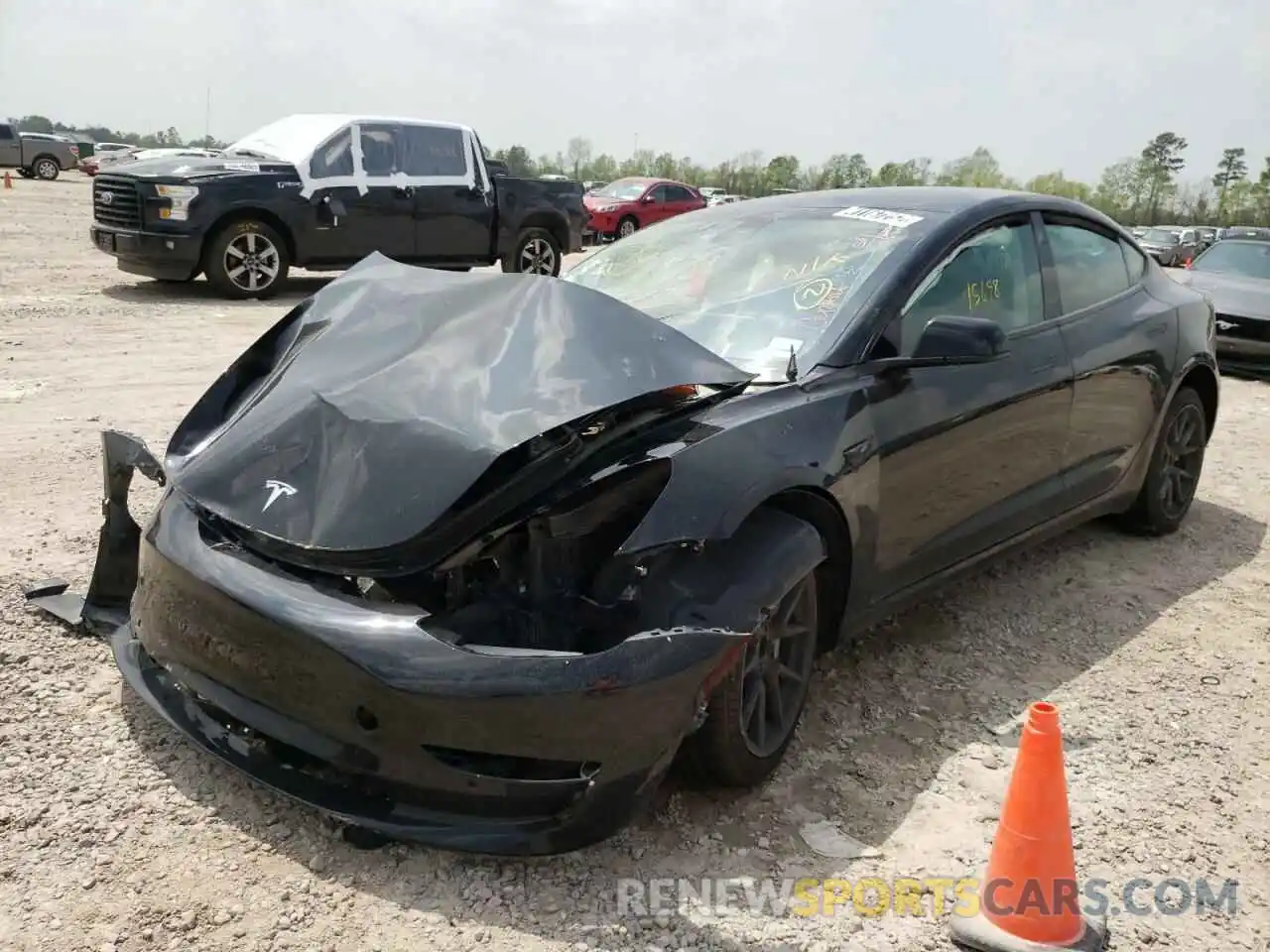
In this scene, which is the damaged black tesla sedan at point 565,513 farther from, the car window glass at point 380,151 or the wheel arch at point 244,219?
the car window glass at point 380,151

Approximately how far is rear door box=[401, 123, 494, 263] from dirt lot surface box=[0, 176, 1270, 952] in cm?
752

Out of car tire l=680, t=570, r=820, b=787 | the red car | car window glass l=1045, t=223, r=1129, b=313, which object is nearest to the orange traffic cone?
car tire l=680, t=570, r=820, b=787

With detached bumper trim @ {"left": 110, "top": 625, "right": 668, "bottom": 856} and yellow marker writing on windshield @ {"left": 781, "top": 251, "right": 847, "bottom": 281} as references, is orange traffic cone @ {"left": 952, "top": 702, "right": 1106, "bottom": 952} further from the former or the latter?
yellow marker writing on windshield @ {"left": 781, "top": 251, "right": 847, "bottom": 281}

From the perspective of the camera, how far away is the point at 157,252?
34.5 feet

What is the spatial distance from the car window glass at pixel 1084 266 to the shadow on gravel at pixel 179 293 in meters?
7.83

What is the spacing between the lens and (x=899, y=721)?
342 cm

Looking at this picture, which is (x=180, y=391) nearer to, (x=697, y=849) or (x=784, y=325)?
(x=784, y=325)

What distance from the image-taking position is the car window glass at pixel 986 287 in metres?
3.56

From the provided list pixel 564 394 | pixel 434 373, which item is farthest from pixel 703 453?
pixel 434 373

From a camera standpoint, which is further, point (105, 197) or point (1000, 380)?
point (105, 197)

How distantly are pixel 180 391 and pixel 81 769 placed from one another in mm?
4483

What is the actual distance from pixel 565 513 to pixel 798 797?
107 cm

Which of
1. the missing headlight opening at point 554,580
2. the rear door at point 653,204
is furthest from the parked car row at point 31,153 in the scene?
the missing headlight opening at point 554,580

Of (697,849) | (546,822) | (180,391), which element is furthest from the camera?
(180,391)
